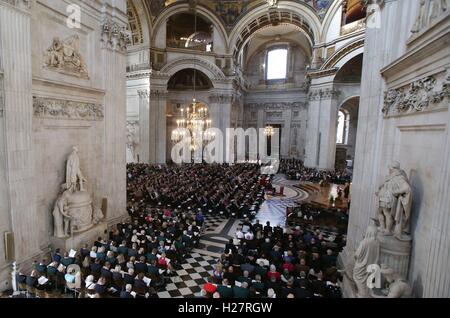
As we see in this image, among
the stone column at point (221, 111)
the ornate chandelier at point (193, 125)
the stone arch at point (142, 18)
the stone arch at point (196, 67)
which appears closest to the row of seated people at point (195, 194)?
the ornate chandelier at point (193, 125)

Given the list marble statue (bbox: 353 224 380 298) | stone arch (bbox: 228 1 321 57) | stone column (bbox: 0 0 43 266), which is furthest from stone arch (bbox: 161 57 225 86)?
marble statue (bbox: 353 224 380 298)

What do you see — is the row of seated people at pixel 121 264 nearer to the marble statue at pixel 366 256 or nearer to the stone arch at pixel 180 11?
the marble statue at pixel 366 256

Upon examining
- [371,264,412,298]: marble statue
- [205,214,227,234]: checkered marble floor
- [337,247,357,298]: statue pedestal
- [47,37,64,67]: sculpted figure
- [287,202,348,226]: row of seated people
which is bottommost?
[205,214,227,234]: checkered marble floor

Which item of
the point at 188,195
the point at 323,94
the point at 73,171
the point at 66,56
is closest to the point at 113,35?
the point at 66,56

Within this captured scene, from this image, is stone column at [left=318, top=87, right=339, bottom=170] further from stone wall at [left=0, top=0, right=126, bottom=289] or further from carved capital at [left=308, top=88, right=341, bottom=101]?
stone wall at [left=0, top=0, right=126, bottom=289]

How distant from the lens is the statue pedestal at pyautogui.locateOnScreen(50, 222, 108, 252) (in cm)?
744

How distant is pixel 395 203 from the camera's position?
483 centimetres

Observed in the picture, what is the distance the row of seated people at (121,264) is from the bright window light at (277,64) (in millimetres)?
27182

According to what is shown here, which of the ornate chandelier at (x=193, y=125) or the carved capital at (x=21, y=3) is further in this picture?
the ornate chandelier at (x=193, y=125)

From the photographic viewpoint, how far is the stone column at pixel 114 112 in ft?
30.7

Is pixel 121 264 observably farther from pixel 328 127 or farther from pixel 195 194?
pixel 328 127

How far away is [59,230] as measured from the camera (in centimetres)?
748

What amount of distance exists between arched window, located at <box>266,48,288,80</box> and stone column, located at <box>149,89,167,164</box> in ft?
51.4
